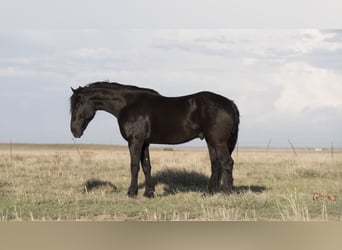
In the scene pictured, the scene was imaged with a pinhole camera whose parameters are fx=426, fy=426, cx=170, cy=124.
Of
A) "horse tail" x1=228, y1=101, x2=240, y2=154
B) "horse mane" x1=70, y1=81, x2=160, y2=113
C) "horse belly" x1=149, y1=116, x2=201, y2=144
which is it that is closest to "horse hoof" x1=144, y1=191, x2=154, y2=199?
"horse belly" x1=149, y1=116, x2=201, y2=144

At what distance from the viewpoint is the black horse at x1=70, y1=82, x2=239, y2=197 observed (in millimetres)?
10336

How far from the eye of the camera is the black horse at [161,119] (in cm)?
1034

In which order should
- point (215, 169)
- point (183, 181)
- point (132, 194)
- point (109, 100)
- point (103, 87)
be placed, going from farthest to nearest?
point (183, 181) → point (103, 87) → point (109, 100) → point (215, 169) → point (132, 194)

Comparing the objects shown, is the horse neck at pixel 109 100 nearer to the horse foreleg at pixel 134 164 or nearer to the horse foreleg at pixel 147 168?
the horse foreleg at pixel 134 164

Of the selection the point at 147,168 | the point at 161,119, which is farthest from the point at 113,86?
the point at 147,168

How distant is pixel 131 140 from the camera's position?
34.9 ft

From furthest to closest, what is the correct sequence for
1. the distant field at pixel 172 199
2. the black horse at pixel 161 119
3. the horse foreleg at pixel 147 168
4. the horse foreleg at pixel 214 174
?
the horse foreleg at pixel 147 168 → the horse foreleg at pixel 214 174 → the black horse at pixel 161 119 → the distant field at pixel 172 199

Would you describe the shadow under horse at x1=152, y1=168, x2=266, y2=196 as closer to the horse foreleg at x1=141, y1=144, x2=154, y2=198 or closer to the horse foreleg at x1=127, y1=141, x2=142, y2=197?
the horse foreleg at x1=141, y1=144, x2=154, y2=198

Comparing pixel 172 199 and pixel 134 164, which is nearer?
pixel 172 199

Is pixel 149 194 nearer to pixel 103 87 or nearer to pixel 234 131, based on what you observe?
pixel 234 131

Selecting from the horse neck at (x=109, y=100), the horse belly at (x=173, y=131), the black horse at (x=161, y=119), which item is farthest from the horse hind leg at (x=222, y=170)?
the horse neck at (x=109, y=100)

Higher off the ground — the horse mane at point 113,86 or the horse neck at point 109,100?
the horse mane at point 113,86

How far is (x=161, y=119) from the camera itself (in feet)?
34.4

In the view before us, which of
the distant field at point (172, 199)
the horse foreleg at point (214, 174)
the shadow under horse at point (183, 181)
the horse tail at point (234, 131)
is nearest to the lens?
the distant field at point (172, 199)
